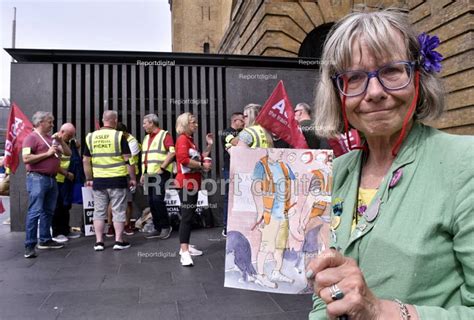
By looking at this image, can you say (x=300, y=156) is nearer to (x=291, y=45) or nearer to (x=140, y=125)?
(x=140, y=125)

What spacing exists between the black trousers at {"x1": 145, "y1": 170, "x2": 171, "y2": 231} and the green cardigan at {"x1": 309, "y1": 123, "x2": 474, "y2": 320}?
20.8 feet

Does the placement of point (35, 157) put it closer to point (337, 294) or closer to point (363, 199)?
point (363, 199)

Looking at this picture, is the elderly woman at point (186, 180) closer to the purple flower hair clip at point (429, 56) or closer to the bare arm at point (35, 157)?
the bare arm at point (35, 157)

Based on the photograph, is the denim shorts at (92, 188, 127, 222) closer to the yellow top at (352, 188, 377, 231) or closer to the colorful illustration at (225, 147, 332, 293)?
the colorful illustration at (225, 147, 332, 293)

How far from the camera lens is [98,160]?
6281 millimetres

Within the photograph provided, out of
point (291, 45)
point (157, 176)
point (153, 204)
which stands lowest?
point (153, 204)

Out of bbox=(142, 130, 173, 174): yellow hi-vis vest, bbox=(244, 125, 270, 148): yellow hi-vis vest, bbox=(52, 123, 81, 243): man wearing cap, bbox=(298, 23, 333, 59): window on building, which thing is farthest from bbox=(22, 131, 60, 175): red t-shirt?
bbox=(298, 23, 333, 59): window on building

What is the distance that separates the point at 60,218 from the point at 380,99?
7.50 metres

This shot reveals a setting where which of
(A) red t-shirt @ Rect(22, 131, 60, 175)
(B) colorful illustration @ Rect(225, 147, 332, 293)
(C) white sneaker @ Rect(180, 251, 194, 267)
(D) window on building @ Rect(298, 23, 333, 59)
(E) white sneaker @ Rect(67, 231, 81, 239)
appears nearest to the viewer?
(B) colorful illustration @ Rect(225, 147, 332, 293)

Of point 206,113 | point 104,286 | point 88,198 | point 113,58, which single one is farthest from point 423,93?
point 113,58

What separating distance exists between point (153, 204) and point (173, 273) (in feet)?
8.27

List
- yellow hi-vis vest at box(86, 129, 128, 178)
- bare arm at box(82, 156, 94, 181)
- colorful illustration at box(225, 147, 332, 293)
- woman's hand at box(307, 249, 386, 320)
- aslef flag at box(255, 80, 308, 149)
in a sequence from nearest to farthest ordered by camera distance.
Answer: woman's hand at box(307, 249, 386, 320), colorful illustration at box(225, 147, 332, 293), aslef flag at box(255, 80, 308, 149), yellow hi-vis vest at box(86, 129, 128, 178), bare arm at box(82, 156, 94, 181)

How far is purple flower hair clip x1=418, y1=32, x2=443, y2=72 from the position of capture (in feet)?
4.01

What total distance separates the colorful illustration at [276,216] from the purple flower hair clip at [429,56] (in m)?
0.45
